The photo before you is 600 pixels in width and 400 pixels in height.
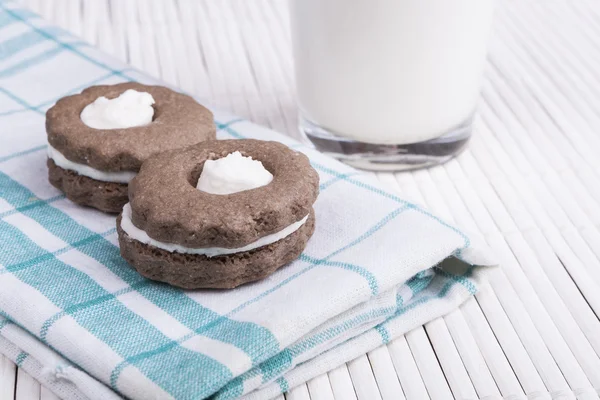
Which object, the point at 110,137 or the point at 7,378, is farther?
the point at 110,137

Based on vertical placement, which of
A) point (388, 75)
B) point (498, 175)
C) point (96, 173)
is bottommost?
point (498, 175)

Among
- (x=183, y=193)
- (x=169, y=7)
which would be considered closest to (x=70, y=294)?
(x=183, y=193)

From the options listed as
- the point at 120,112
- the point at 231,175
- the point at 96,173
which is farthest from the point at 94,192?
the point at 231,175

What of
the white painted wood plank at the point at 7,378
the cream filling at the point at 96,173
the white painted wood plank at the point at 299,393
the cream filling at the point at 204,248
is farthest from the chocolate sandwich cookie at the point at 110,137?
the white painted wood plank at the point at 299,393

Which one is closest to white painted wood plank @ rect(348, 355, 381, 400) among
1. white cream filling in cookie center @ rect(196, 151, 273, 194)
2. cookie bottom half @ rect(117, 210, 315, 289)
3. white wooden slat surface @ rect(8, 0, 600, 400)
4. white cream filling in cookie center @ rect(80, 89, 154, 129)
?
white wooden slat surface @ rect(8, 0, 600, 400)

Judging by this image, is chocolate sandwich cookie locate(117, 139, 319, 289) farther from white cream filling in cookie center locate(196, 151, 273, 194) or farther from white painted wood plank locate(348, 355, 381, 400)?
white painted wood plank locate(348, 355, 381, 400)

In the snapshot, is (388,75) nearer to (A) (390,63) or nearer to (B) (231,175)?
(A) (390,63)
